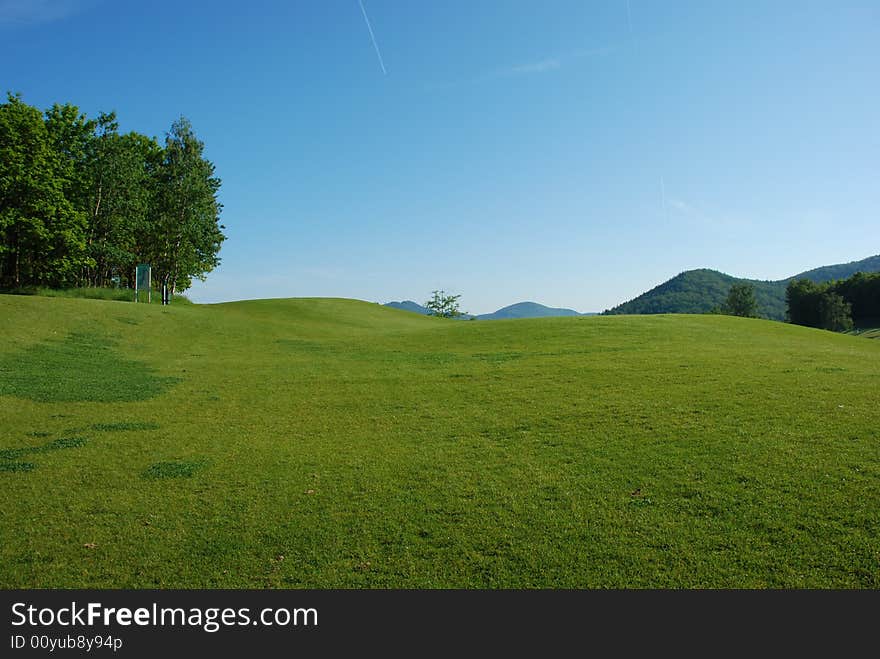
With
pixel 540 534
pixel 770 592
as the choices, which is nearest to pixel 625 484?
pixel 540 534

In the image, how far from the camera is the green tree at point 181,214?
187ft

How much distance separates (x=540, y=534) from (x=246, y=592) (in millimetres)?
3591

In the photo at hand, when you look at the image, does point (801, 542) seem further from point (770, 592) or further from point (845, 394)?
point (845, 394)

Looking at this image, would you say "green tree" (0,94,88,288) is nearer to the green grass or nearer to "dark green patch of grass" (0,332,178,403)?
the green grass

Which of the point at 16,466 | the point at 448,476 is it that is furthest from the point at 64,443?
the point at 448,476

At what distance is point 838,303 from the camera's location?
365 ft

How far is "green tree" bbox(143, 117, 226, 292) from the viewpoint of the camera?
56.9 meters

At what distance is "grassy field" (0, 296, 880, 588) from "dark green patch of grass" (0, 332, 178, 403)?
0.49 feet

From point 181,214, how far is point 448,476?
57938 millimetres

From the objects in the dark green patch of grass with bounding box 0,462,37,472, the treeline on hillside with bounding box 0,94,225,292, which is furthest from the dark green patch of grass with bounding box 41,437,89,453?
the treeline on hillside with bounding box 0,94,225,292

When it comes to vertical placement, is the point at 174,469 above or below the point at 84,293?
below

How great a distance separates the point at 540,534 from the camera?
6797mm

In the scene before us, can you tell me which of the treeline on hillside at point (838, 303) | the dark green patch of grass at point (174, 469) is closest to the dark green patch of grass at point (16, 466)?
the dark green patch of grass at point (174, 469)

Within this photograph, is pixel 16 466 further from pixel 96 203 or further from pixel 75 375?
pixel 96 203
